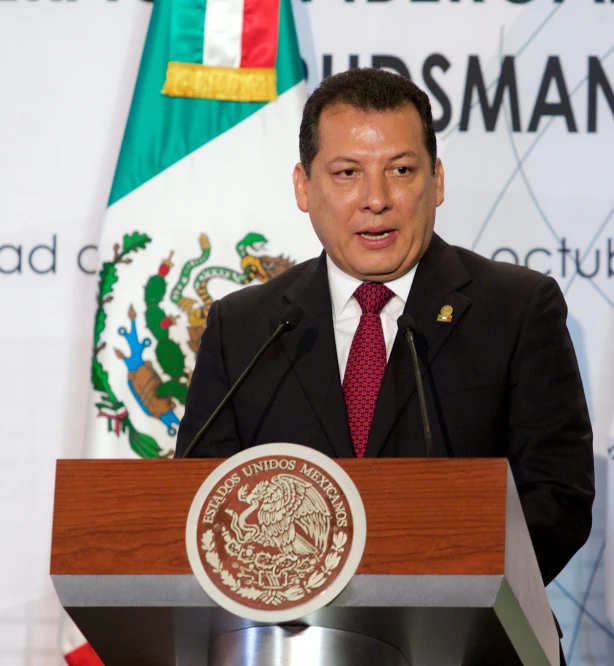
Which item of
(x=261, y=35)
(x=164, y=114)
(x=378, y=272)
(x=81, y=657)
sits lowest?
(x=81, y=657)

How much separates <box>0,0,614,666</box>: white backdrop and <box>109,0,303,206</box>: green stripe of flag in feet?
0.28

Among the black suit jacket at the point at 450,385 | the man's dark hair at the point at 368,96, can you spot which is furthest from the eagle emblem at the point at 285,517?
the man's dark hair at the point at 368,96

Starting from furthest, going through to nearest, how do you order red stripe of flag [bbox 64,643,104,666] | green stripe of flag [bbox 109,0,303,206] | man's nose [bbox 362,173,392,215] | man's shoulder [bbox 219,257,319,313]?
green stripe of flag [bbox 109,0,303,206] → red stripe of flag [bbox 64,643,104,666] → man's shoulder [bbox 219,257,319,313] → man's nose [bbox 362,173,392,215]

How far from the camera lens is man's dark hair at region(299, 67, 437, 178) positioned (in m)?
2.28

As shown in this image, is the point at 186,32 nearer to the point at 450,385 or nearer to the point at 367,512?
the point at 450,385

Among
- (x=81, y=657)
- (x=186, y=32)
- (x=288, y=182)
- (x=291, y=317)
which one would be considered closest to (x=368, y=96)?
(x=291, y=317)

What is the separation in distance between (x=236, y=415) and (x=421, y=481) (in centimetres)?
95

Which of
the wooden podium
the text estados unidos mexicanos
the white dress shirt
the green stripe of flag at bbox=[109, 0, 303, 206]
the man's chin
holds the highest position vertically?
the green stripe of flag at bbox=[109, 0, 303, 206]

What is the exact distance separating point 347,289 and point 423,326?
8.9 inches

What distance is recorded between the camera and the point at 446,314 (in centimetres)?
224

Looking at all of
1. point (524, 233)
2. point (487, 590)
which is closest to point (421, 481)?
point (487, 590)

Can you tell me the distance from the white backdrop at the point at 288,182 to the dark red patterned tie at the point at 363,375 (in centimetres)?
106

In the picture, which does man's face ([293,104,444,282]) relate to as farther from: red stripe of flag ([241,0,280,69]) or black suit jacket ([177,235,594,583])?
red stripe of flag ([241,0,280,69])

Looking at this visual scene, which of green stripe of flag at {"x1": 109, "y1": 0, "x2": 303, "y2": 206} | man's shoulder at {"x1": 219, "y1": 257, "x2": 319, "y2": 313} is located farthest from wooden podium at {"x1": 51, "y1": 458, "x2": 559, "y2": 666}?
green stripe of flag at {"x1": 109, "y1": 0, "x2": 303, "y2": 206}
